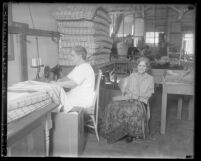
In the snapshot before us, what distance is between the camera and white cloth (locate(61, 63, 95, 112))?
276cm

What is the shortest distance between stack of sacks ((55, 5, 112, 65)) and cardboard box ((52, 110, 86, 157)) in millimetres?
1173

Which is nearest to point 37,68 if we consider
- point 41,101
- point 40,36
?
point 40,36

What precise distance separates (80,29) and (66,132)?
146cm

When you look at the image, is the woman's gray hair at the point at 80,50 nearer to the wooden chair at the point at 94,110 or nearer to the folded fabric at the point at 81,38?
the wooden chair at the point at 94,110

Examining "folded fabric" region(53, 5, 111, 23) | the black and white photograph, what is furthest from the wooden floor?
"folded fabric" region(53, 5, 111, 23)

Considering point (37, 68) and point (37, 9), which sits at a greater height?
point (37, 9)

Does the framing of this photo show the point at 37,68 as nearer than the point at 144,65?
Yes

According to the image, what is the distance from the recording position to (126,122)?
296cm

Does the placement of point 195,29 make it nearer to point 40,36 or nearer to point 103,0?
point 103,0

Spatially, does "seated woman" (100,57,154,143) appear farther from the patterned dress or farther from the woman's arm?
the woman's arm

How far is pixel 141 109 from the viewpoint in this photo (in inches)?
117

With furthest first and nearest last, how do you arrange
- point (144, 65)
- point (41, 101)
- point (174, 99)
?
point (174, 99)
point (144, 65)
point (41, 101)

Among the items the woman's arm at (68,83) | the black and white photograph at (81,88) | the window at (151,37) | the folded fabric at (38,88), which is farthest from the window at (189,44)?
the window at (151,37)

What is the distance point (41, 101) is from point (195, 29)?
120cm
